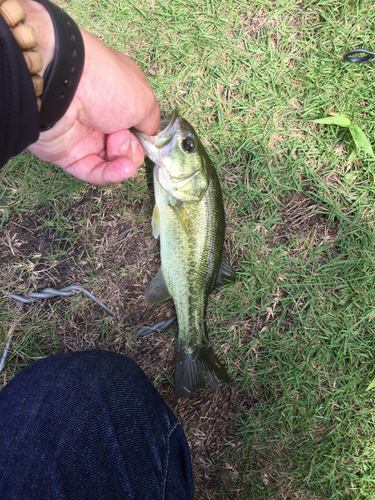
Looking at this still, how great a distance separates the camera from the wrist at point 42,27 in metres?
1.63

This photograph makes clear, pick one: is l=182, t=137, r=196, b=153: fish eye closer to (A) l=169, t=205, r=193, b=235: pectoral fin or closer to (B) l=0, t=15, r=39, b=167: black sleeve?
(A) l=169, t=205, r=193, b=235: pectoral fin

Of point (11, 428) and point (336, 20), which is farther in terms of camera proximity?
point (336, 20)

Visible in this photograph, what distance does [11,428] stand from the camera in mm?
2137

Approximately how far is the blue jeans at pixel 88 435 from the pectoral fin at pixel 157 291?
0.53m

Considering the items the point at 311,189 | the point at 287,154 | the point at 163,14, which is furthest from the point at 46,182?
the point at 311,189

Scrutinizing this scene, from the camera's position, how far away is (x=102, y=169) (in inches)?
91.4

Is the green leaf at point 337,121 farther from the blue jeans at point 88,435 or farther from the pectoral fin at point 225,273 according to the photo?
the blue jeans at point 88,435

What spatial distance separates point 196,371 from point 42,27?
2495mm

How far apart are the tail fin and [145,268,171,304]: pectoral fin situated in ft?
1.46

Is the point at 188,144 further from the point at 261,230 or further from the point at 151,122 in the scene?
the point at 261,230

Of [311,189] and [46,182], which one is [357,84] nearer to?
[311,189]

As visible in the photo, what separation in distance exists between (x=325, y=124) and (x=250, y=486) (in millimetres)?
3212

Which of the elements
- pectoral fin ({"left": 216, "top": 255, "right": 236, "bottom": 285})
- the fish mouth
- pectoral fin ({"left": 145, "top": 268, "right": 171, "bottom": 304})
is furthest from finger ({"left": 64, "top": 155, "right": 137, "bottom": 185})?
pectoral fin ({"left": 216, "top": 255, "right": 236, "bottom": 285})

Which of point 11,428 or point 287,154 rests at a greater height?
point 287,154
